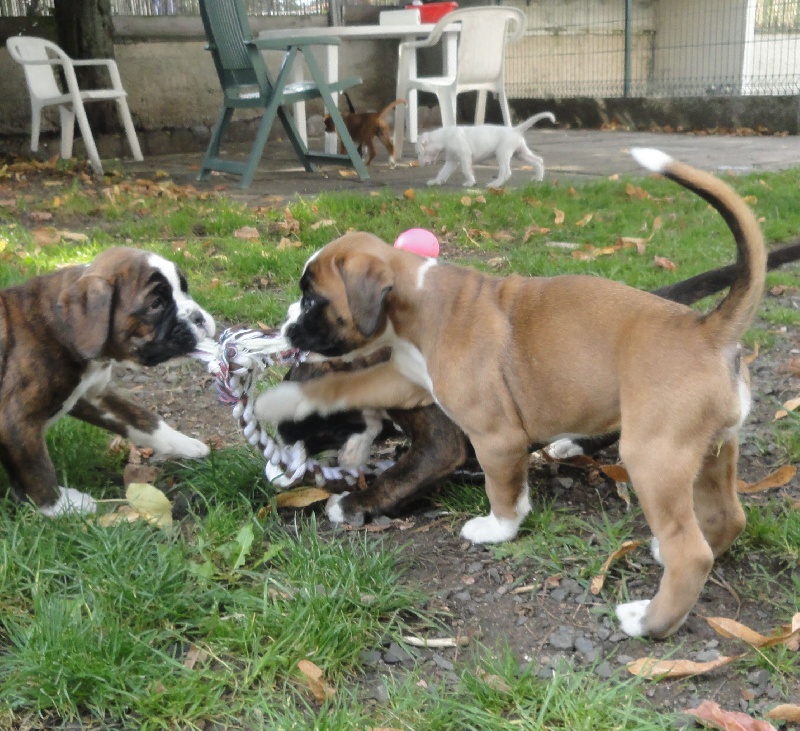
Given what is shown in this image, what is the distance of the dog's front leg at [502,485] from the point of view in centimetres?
315

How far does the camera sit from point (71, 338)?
3520mm

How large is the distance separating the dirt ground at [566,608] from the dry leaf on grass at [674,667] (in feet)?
0.07

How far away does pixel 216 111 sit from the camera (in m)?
14.5

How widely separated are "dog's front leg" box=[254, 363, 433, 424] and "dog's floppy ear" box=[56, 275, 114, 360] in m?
0.64

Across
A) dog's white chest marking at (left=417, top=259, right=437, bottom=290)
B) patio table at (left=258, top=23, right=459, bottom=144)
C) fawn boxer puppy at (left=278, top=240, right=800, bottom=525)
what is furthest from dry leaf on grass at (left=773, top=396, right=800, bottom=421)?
patio table at (left=258, top=23, right=459, bottom=144)

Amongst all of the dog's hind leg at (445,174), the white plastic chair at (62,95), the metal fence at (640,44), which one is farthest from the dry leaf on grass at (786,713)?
the metal fence at (640,44)

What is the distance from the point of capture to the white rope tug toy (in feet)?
11.7

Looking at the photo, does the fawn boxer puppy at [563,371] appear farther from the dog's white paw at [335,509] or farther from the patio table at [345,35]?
the patio table at [345,35]

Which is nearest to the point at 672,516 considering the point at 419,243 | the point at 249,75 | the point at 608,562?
the point at 608,562

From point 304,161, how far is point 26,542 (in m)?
8.18

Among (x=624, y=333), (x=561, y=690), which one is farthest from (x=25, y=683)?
(x=624, y=333)

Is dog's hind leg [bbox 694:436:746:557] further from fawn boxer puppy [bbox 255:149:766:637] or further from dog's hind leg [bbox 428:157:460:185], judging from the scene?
dog's hind leg [bbox 428:157:460:185]

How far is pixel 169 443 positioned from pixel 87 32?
9939 mm

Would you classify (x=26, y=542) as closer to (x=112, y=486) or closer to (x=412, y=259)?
(x=112, y=486)
